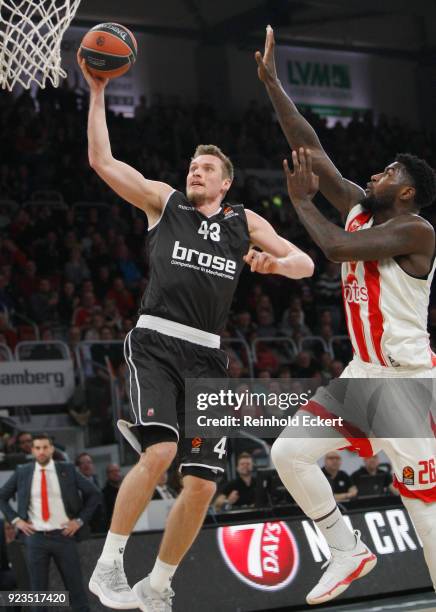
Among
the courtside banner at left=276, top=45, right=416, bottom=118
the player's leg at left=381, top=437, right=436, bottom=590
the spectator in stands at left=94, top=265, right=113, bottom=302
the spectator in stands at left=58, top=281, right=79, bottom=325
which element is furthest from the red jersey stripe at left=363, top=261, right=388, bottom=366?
the courtside banner at left=276, top=45, right=416, bottom=118

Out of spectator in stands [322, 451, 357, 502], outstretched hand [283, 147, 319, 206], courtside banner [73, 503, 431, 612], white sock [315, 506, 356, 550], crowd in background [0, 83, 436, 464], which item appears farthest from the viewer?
crowd in background [0, 83, 436, 464]

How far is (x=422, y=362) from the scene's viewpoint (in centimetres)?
536

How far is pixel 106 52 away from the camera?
18.3 feet

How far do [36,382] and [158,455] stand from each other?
23.8 feet

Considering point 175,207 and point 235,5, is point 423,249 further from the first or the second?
point 235,5

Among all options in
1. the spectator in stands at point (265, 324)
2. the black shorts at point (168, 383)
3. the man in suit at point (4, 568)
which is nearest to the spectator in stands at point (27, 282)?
the spectator in stands at point (265, 324)

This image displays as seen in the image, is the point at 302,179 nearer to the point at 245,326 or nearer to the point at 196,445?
the point at 196,445

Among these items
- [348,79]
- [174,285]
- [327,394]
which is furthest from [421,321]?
[348,79]

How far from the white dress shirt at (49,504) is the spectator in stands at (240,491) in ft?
7.35

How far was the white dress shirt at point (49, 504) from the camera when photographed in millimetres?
9398

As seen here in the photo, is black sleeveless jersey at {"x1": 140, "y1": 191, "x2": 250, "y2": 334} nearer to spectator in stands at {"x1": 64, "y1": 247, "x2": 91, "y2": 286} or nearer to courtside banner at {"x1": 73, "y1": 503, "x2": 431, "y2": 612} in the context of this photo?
courtside banner at {"x1": 73, "y1": 503, "x2": 431, "y2": 612}

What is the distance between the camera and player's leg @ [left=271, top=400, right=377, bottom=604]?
5.35m

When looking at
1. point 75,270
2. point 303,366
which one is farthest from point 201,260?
point 75,270

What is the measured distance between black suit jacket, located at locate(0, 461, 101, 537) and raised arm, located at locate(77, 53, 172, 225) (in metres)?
4.53
